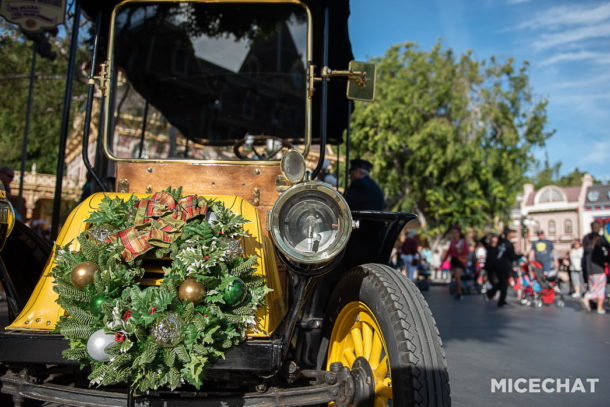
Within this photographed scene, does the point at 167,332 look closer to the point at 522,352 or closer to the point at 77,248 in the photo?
the point at 77,248

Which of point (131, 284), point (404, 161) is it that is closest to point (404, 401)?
point (131, 284)

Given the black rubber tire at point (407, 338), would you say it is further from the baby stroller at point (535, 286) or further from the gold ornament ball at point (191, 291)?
the baby stroller at point (535, 286)

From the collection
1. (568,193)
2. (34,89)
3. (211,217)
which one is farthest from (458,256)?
(568,193)

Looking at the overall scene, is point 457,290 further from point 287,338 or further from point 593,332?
point 287,338

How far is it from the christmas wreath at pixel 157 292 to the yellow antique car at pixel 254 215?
0.06 meters

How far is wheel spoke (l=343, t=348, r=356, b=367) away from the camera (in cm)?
246

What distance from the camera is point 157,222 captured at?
2.04 metres

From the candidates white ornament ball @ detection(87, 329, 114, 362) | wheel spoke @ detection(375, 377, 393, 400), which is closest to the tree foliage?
white ornament ball @ detection(87, 329, 114, 362)

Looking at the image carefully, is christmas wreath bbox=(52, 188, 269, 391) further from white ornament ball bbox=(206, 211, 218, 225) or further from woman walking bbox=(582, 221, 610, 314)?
woman walking bbox=(582, 221, 610, 314)

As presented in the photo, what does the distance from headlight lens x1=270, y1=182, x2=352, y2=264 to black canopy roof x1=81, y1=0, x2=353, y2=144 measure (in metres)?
1.41

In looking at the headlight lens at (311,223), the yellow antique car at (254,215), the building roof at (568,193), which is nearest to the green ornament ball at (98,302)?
the yellow antique car at (254,215)

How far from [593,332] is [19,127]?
531 inches

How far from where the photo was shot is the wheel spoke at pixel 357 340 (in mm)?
2355

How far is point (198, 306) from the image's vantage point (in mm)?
1896
